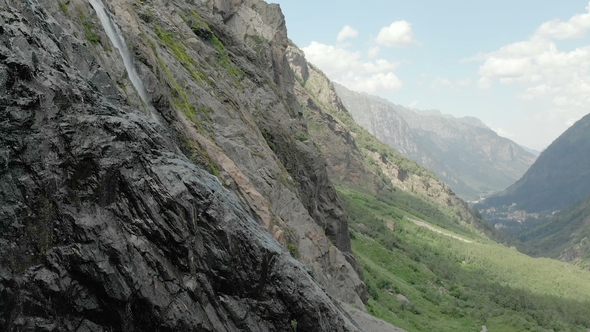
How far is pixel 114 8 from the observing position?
22.6 m

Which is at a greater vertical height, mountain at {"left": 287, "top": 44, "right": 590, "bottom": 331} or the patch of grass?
the patch of grass

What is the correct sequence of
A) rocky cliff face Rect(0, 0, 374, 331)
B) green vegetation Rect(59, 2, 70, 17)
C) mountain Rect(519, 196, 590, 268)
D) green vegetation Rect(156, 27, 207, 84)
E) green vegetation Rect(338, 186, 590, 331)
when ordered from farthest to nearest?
mountain Rect(519, 196, 590, 268) < green vegetation Rect(338, 186, 590, 331) < green vegetation Rect(156, 27, 207, 84) < green vegetation Rect(59, 2, 70, 17) < rocky cliff face Rect(0, 0, 374, 331)

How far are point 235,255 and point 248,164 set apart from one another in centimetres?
1320

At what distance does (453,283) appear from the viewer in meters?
51.0

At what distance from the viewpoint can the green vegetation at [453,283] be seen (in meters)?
36.3

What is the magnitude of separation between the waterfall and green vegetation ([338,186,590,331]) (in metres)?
18.6

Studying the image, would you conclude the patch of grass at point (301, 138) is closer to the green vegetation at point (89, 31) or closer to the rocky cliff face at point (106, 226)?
the green vegetation at point (89, 31)

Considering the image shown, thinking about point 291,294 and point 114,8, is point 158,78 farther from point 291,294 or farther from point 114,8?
point 291,294

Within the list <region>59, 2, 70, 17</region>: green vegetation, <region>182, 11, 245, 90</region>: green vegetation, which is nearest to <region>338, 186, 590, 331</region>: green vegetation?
<region>182, 11, 245, 90</region>: green vegetation

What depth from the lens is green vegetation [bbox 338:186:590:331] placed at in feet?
119

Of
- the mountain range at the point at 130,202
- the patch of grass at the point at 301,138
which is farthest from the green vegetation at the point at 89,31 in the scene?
the patch of grass at the point at 301,138

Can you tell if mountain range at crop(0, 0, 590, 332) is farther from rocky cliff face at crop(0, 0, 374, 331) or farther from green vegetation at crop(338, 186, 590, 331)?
green vegetation at crop(338, 186, 590, 331)

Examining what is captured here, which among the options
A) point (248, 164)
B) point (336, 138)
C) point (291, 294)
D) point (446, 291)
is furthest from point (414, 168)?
point (291, 294)

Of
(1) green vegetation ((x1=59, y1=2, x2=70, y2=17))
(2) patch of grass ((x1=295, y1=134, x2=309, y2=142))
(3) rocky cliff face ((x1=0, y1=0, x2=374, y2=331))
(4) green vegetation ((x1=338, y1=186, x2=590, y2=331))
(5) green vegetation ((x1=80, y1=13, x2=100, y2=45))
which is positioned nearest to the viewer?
(3) rocky cliff face ((x1=0, y1=0, x2=374, y2=331))
